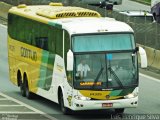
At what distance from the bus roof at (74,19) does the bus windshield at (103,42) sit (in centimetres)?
18

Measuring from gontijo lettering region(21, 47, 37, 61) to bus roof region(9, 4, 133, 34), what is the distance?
1.20 meters

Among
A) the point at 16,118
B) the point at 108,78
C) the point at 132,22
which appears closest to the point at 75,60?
the point at 108,78

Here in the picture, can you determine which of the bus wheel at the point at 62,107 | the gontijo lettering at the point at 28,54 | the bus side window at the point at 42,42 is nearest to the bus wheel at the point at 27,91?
the gontijo lettering at the point at 28,54

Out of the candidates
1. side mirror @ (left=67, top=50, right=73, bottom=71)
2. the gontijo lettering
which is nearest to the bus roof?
side mirror @ (left=67, top=50, right=73, bottom=71)

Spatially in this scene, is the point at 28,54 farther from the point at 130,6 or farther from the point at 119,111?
the point at 130,6

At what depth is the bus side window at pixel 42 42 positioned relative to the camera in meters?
24.3

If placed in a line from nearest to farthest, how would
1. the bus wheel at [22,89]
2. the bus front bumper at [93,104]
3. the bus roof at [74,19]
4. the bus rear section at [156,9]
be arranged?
the bus front bumper at [93,104]
the bus roof at [74,19]
the bus wheel at [22,89]
the bus rear section at [156,9]

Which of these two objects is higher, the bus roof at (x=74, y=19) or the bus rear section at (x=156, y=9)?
the bus roof at (x=74, y=19)

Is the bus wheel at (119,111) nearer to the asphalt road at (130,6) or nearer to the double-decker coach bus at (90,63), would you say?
the double-decker coach bus at (90,63)

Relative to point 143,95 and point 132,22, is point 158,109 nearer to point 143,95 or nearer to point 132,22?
point 143,95

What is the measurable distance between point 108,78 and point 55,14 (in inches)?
146

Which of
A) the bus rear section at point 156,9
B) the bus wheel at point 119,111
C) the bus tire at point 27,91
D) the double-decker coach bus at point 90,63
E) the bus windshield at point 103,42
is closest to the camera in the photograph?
the double-decker coach bus at point 90,63

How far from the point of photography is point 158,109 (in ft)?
77.9

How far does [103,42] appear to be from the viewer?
71.6ft
